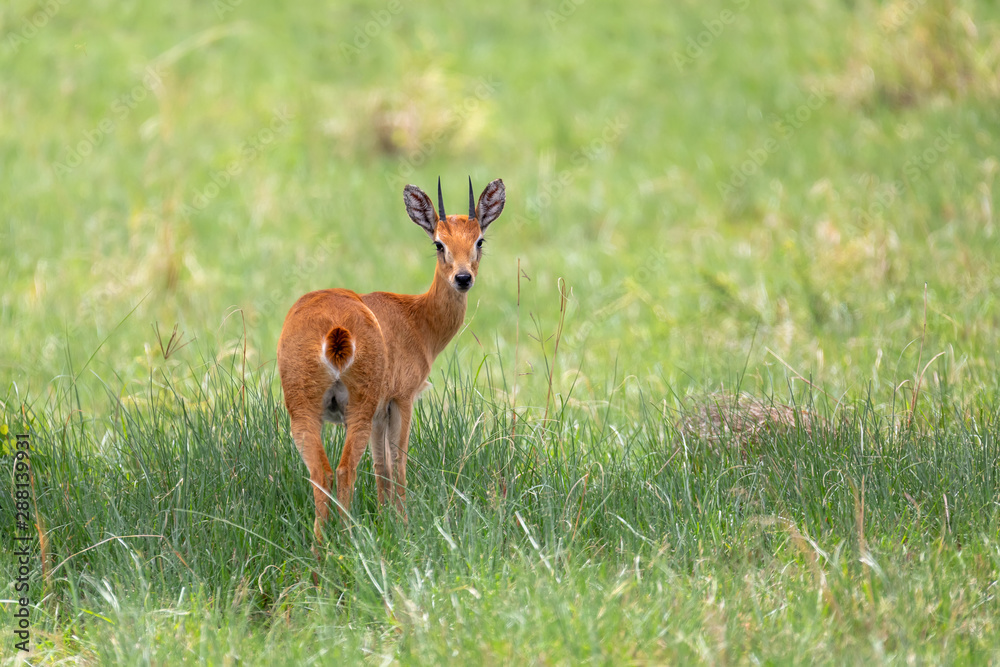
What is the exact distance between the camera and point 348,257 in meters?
11.6

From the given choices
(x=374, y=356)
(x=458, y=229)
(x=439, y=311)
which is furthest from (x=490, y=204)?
(x=374, y=356)

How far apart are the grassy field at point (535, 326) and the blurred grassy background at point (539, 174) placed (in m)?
0.06

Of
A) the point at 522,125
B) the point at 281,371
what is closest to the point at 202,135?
the point at 522,125

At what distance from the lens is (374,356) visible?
169 inches

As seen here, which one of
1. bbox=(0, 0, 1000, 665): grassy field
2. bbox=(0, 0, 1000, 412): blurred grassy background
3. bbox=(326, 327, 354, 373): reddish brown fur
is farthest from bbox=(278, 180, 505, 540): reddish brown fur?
bbox=(0, 0, 1000, 412): blurred grassy background

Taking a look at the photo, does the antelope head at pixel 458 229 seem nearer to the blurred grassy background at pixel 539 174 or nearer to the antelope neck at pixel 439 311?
the antelope neck at pixel 439 311

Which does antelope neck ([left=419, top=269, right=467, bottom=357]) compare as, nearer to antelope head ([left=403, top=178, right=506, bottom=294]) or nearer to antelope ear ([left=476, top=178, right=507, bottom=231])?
antelope head ([left=403, top=178, right=506, bottom=294])

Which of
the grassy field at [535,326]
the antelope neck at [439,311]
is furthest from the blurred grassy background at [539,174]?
the antelope neck at [439,311]

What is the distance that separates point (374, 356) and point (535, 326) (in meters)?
5.03

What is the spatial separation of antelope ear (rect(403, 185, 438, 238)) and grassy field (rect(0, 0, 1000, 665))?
2.42 feet

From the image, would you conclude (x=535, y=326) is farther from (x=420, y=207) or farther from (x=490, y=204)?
(x=420, y=207)

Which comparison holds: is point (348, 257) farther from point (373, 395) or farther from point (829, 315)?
point (373, 395)

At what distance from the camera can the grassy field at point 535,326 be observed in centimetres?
405

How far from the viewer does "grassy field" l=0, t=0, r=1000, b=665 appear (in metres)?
4.05
